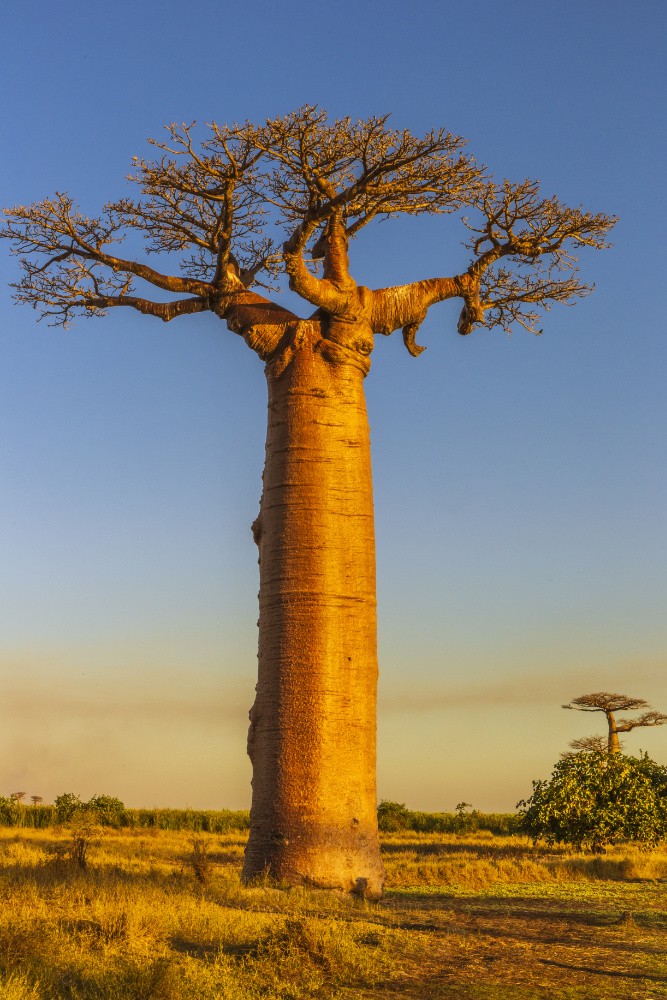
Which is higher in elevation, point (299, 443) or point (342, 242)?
point (342, 242)

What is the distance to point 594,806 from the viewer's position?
13.7m

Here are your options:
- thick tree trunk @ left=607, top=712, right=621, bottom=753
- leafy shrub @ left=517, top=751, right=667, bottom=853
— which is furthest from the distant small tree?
leafy shrub @ left=517, top=751, right=667, bottom=853

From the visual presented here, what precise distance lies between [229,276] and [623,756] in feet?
29.1

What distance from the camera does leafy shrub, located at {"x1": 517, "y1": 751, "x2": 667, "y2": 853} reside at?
539 inches

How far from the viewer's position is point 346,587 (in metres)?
8.50

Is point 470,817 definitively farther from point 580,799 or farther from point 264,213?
point 264,213

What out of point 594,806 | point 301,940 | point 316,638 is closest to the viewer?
point 301,940

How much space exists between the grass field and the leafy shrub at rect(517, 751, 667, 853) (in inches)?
185

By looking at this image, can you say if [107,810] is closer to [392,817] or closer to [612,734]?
[392,817]

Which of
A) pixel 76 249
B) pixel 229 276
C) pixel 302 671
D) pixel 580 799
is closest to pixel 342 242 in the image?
pixel 229 276

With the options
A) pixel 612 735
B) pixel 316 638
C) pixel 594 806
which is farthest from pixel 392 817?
pixel 316 638

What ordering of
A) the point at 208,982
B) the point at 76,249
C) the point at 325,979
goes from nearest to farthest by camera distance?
the point at 208,982
the point at 325,979
the point at 76,249

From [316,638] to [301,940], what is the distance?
10.1 feet

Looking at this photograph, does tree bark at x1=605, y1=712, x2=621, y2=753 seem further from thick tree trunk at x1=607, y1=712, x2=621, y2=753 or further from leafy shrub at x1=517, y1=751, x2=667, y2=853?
leafy shrub at x1=517, y1=751, x2=667, y2=853
